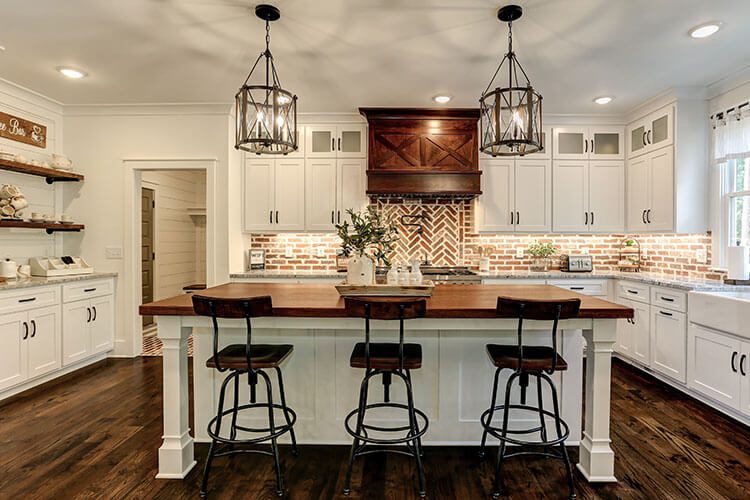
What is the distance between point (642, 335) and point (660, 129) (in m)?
2.08

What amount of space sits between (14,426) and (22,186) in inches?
94.3

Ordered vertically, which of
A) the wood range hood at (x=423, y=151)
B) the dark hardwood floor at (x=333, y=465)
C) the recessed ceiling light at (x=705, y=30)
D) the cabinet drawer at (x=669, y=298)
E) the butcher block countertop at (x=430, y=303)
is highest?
the recessed ceiling light at (x=705, y=30)

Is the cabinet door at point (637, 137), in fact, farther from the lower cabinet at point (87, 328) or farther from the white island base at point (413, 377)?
the lower cabinet at point (87, 328)

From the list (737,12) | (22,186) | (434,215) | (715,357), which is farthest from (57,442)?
(737,12)

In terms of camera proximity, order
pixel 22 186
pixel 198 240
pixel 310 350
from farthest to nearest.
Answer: pixel 198 240 → pixel 22 186 → pixel 310 350

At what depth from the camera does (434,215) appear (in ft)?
16.6

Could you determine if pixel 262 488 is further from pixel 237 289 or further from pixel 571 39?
pixel 571 39

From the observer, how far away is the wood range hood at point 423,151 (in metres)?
4.57

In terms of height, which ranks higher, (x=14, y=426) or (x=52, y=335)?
(x=52, y=335)

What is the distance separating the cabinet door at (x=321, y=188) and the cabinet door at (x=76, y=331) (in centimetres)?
248

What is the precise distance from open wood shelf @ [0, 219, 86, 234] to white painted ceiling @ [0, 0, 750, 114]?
130 cm

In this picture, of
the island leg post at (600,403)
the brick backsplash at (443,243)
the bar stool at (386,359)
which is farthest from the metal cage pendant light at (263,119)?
the brick backsplash at (443,243)

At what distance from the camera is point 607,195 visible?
15.8 feet

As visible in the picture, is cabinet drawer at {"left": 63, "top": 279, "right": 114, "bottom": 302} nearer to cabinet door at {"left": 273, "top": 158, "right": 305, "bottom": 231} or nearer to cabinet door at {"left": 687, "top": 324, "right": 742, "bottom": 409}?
cabinet door at {"left": 273, "top": 158, "right": 305, "bottom": 231}
